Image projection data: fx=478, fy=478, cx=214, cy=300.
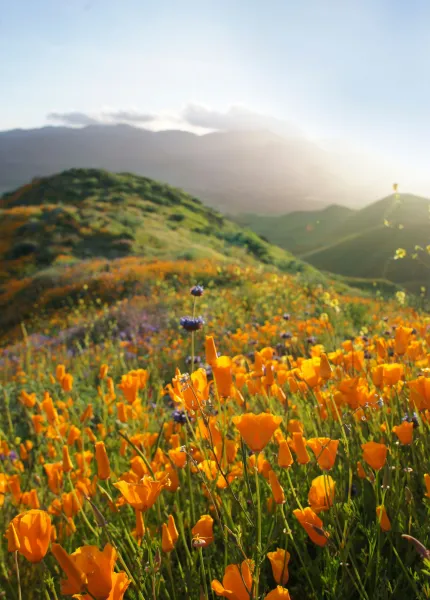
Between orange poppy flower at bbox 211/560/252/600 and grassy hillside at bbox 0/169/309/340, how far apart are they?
13.2 meters

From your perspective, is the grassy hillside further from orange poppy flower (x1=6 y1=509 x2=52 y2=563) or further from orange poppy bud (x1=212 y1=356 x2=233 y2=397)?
orange poppy flower (x1=6 y1=509 x2=52 y2=563)

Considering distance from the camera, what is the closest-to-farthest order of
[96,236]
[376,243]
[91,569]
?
[91,569]
[96,236]
[376,243]

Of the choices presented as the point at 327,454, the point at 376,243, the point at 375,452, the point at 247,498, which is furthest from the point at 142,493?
the point at 376,243

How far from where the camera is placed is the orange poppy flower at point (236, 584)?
98cm

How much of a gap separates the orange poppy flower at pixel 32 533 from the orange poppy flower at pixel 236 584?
37 cm

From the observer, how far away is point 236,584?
39.4 inches

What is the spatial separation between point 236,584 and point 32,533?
44 centimetres

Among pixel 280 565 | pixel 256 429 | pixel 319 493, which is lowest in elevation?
pixel 280 565

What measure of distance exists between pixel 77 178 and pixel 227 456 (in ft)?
136

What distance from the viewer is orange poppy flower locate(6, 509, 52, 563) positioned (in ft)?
3.26

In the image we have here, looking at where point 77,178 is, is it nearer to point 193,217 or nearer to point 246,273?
point 193,217

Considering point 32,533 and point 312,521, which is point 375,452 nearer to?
point 312,521

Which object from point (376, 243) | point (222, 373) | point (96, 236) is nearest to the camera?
point (222, 373)

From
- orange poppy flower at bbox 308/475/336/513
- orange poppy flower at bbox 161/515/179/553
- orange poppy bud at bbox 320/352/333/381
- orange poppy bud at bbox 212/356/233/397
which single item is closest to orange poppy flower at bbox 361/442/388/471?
orange poppy flower at bbox 308/475/336/513
